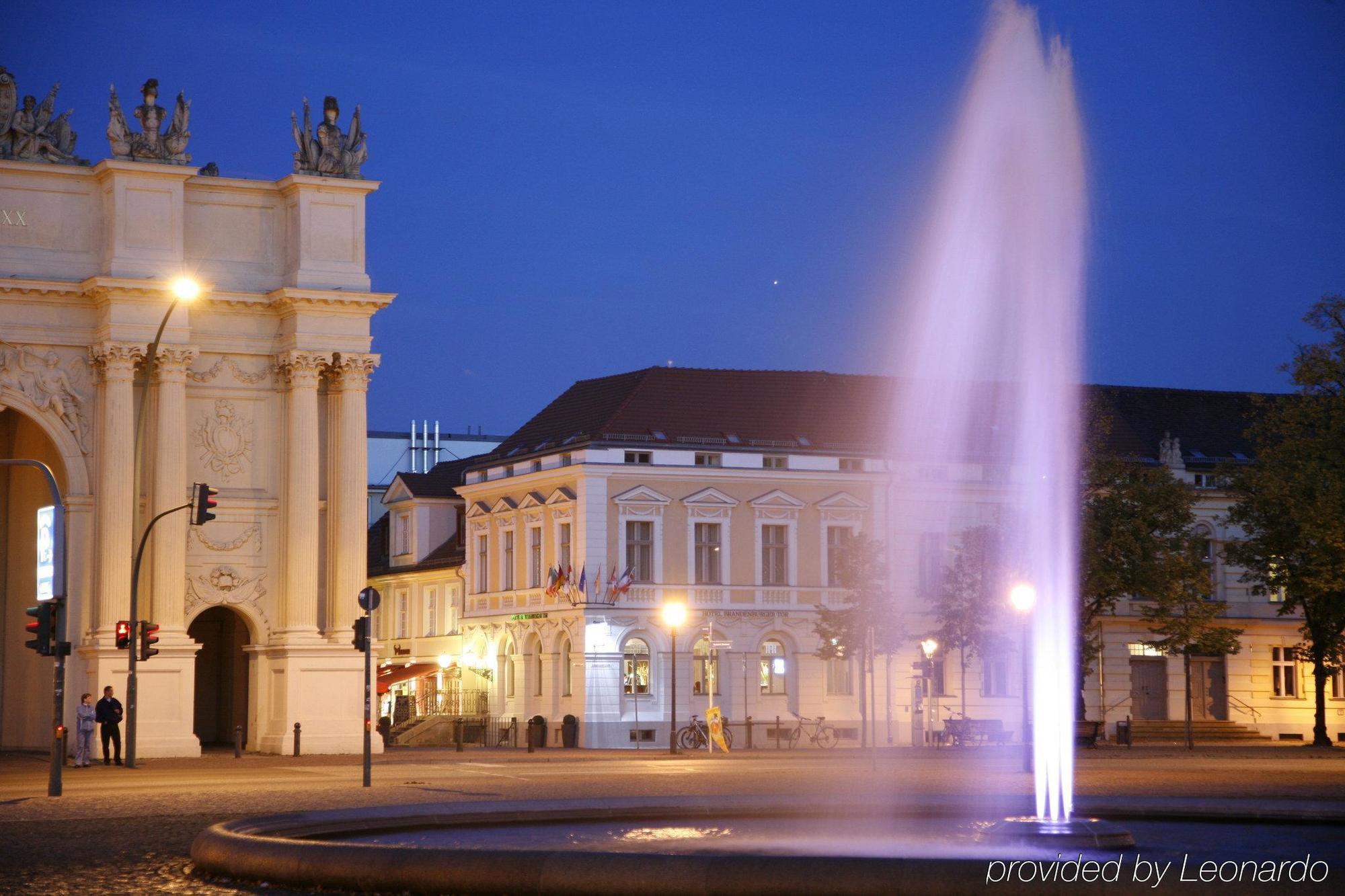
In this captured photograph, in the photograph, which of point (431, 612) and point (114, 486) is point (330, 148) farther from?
point (431, 612)

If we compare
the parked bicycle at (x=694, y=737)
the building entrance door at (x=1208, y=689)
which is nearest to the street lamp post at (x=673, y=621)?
the parked bicycle at (x=694, y=737)

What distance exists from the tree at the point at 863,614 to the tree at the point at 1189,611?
8.51 metres

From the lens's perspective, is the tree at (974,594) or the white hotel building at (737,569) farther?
the white hotel building at (737,569)

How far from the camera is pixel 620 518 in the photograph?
6550 cm

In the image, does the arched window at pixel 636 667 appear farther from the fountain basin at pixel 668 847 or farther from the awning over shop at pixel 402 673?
the fountain basin at pixel 668 847

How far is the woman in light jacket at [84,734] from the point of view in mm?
43344

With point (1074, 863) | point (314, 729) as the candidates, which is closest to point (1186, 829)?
point (1074, 863)

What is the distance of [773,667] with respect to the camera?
66.1 m

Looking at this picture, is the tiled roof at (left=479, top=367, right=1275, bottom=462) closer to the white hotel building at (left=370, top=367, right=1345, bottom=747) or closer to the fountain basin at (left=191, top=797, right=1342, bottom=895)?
the white hotel building at (left=370, top=367, right=1345, bottom=747)

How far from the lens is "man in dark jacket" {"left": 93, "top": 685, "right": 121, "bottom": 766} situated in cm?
4347

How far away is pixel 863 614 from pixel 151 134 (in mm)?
26020

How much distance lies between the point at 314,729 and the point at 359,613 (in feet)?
17.7

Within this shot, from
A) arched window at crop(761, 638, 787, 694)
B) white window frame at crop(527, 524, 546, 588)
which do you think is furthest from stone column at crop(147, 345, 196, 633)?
arched window at crop(761, 638, 787, 694)

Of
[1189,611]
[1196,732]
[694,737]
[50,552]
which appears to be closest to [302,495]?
[50,552]
